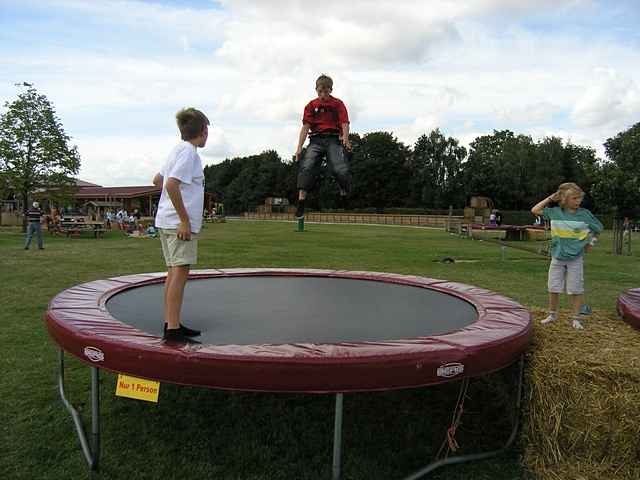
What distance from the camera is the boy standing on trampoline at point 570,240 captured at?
2.88 metres

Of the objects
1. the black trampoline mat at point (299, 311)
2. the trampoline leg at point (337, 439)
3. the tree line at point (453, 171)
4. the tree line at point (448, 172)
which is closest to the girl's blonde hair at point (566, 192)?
the black trampoline mat at point (299, 311)

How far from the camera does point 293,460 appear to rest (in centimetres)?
216

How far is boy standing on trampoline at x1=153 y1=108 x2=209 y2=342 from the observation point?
6.46ft

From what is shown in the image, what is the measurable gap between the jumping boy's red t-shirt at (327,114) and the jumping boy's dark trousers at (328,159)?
0.07 meters

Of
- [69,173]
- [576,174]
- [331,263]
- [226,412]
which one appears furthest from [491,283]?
[576,174]

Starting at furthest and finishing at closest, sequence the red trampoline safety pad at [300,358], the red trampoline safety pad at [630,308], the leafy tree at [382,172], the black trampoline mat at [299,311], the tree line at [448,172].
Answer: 1. the leafy tree at [382,172]
2. the tree line at [448,172]
3. the red trampoline safety pad at [630,308]
4. the black trampoline mat at [299,311]
5. the red trampoline safety pad at [300,358]

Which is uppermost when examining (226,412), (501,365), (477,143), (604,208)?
(477,143)

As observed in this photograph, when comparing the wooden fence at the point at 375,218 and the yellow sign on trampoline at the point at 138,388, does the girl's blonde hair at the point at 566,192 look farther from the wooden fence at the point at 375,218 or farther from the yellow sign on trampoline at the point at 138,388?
the wooden fence at the point at 375,218

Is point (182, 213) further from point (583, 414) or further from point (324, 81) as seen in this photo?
point (324, 81)

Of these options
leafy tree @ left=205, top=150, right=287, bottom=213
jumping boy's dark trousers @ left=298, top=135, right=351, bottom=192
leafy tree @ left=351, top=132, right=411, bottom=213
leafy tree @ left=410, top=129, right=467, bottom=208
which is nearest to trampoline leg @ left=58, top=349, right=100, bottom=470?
jumping boy's dark trousers @ left=298, top=135, right=351, bottom=192

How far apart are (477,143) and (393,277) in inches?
1814

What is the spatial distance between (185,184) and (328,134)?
2.13m

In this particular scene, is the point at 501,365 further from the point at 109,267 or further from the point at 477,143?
the point at 477,143

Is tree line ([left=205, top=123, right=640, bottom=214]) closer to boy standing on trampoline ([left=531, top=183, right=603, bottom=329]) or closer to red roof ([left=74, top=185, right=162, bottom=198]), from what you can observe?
red roof ([left=74, top=185, right=162, bottom=198])
